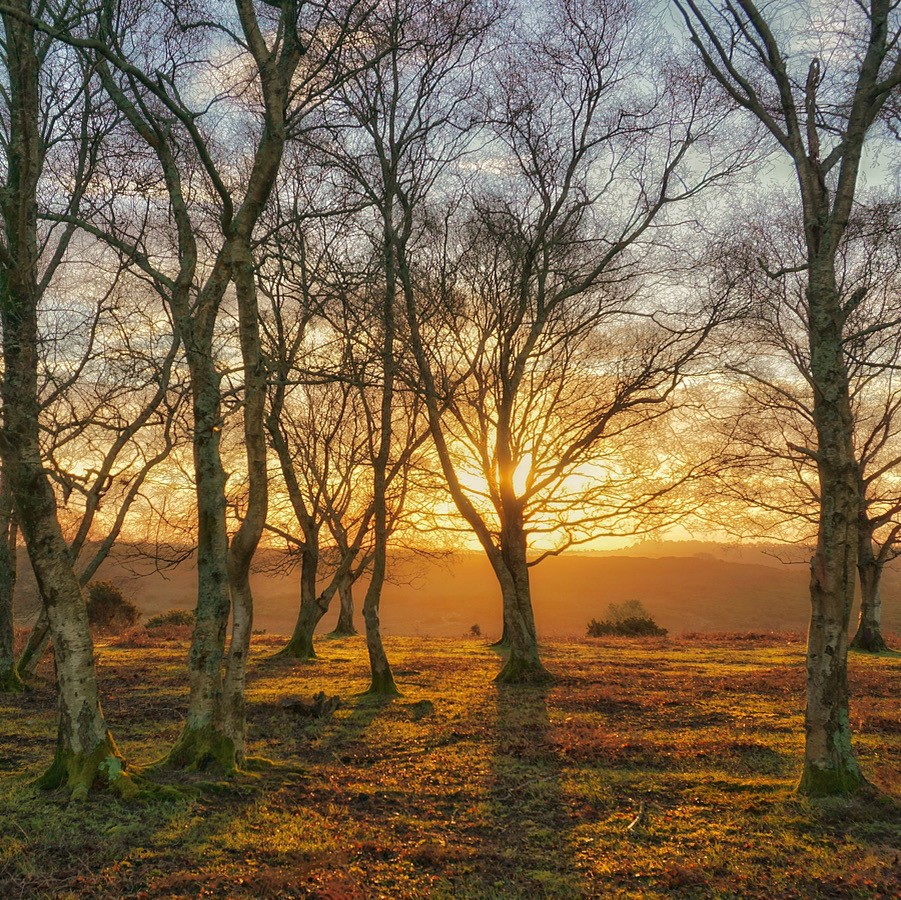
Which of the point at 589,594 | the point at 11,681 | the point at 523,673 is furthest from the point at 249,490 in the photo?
the point at 589,594

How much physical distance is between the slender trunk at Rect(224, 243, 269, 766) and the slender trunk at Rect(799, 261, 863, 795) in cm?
601

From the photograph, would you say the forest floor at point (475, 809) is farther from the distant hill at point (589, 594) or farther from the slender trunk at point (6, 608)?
the distant hill at point (589, 594)

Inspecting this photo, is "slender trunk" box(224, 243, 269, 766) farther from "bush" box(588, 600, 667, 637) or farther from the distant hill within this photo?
the distant hill

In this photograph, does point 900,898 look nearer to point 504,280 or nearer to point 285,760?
point 285,760

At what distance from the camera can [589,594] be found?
66938 mm

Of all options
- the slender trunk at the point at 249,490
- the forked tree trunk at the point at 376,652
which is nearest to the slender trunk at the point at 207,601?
the slender trunk at the point at 249,490

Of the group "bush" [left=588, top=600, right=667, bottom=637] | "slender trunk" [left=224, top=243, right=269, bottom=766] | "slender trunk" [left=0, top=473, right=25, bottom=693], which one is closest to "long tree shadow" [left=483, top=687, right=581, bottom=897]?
"slender trunk" [left=224, top=243, right=269, bottom=766]

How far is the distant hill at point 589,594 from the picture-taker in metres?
57.8

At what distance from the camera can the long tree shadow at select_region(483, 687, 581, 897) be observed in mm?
5430

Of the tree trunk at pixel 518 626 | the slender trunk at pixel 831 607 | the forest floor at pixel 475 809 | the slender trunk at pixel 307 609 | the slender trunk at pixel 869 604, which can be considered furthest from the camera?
the slender trunk at pixel 869 604

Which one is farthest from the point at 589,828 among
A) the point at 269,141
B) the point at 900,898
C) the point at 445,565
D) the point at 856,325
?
the point at 445,565

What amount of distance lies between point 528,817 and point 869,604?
2423 centimetres

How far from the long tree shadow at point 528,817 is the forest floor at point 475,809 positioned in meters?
0.03

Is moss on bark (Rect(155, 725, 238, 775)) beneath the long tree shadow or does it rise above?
above
